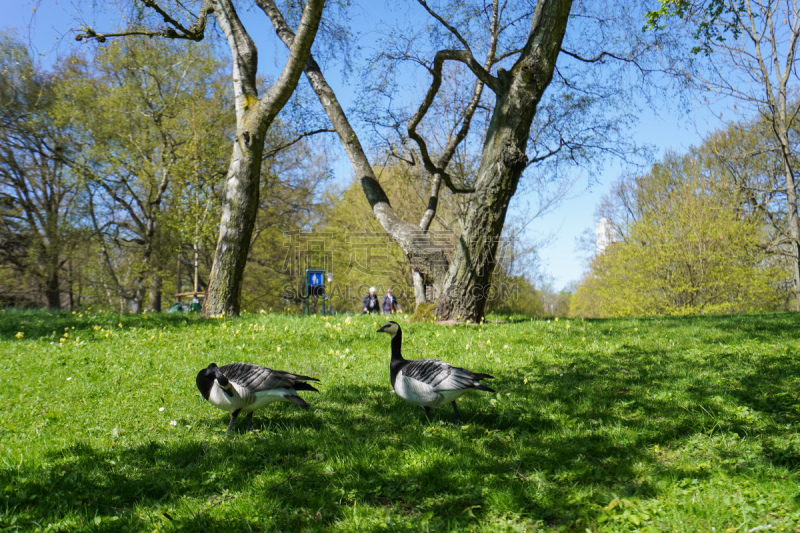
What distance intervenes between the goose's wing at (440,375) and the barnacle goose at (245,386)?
1056 millimetres

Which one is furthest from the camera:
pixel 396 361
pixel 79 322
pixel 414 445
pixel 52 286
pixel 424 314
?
pixel 52 286

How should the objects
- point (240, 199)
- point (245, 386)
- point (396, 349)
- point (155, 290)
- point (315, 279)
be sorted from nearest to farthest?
point (245, 386)
point (396, 349)
point (240, 199)
point (315, 279)
point (155, 290)

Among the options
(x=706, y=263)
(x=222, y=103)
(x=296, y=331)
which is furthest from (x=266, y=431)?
(x=222, y=103)

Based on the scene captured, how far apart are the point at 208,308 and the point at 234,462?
8.73 meters

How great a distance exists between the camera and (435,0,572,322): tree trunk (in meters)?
10.6

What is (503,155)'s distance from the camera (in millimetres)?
10672

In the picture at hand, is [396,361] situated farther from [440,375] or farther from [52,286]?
[52,286]

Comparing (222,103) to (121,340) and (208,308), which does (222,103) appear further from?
(121,340)

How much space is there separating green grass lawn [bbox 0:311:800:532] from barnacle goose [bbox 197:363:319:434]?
0.39 meters

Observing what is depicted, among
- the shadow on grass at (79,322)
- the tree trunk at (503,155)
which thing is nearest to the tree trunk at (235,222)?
the shadow on grass at (79,322)

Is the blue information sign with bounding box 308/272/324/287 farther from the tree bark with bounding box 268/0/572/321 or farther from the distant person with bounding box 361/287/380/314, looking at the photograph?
the tree bark with bounding box 268/0/572/321

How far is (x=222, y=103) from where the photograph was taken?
30.6 meters

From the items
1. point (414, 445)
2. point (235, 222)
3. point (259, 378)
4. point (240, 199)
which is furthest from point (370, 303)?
point (414, 445)

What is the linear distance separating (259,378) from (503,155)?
305 inches
